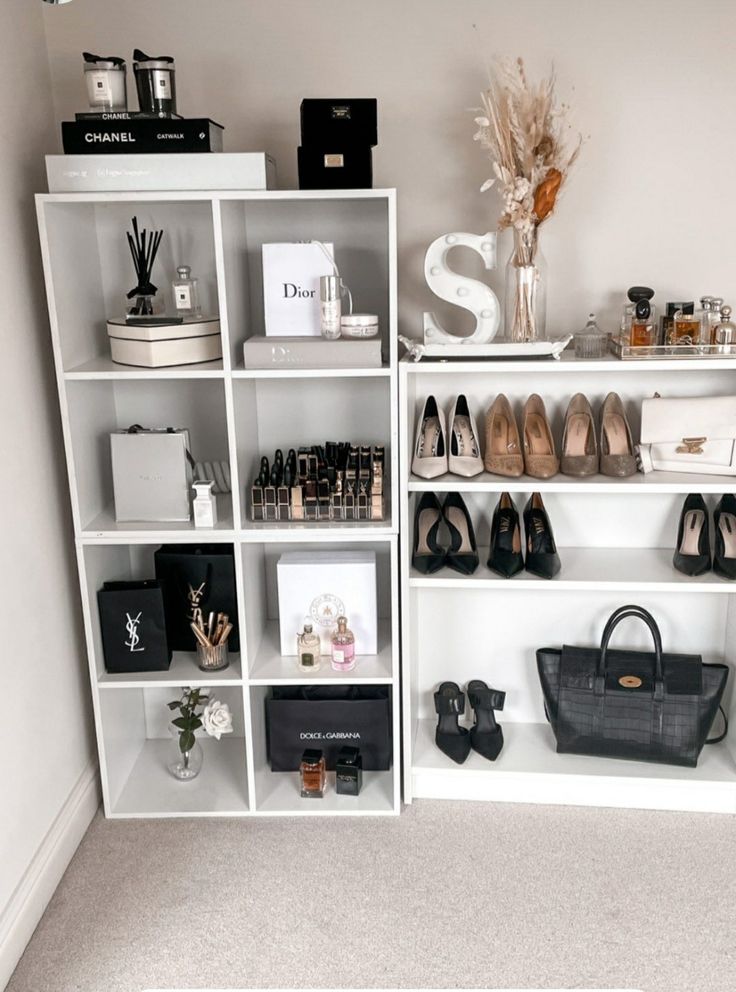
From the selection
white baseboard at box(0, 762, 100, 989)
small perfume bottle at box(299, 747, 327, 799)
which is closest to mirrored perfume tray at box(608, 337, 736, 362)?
small perfume bottle at box(299, 747, 327, 799)

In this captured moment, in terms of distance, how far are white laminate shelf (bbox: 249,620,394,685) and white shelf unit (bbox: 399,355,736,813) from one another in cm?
8

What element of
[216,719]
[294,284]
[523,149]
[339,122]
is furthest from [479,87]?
[216,719]

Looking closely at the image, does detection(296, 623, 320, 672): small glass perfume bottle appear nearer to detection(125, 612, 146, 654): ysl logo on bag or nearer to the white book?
detection(125, 612, 146, 654): ysl logo on bag

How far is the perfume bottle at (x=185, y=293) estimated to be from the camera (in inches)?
92.0

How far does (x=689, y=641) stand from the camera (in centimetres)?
269

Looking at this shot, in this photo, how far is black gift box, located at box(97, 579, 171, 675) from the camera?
2.46m

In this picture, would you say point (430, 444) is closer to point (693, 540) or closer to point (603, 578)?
point (603, 578)

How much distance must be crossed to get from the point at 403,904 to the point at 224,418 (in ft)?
4.49

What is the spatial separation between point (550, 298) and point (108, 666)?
1.58m

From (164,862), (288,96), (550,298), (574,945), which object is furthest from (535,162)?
(164,862)

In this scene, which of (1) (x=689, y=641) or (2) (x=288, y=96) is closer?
(2) (x=288, y=96)

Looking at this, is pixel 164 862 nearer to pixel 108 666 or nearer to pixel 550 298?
pixel 108 666

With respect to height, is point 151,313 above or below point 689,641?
above

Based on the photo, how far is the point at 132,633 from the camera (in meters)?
2.48
